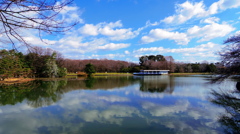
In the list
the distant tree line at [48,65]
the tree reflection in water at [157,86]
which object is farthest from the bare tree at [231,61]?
the tree reflection in water at [157,86]

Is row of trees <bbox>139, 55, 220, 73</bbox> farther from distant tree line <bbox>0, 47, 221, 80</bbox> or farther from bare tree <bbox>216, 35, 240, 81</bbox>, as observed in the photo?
bare tree <bbox>216, 35, 240, 81</bbox>

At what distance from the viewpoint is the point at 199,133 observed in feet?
11.3

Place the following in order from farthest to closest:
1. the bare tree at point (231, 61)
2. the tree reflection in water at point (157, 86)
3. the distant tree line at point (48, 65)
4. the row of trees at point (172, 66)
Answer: the row of trees at point (172, 66) → the distant tree line at point (48, 65) → the tree reflection in water at point (157, 86) → the bare tree at point (231, 61)

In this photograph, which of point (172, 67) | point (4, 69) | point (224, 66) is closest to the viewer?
point (224, 66)

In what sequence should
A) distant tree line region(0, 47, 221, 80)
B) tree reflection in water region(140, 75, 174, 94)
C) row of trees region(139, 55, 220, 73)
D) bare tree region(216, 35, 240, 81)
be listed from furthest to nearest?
1. row of trees region(139, 55, 220, 73)
2. distant tree line region(0, 47, 221, 80)
3. tree reflection in water region(140, 75, 174, 94)
4. bare tree region(216, 35, 240, 81)

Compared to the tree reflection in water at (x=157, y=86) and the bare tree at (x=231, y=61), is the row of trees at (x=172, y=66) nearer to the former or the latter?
the tree reflection in water at (x=157, y=86)

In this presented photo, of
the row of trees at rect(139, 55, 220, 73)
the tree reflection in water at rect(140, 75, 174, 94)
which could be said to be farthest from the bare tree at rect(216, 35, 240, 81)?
the row of trees at rect(139, 55, 220, 73)

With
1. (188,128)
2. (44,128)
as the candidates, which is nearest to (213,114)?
(188,128)

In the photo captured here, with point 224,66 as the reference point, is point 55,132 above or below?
below

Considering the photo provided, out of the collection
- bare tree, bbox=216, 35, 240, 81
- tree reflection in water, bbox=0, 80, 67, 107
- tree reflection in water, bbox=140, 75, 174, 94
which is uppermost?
bare tree, bbox=216, 35, 240, 81

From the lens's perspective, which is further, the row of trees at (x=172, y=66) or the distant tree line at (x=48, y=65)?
the row of trees at (x=172, y=66)

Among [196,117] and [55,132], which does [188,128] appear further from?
[55,132]

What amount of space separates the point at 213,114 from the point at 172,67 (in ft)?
133

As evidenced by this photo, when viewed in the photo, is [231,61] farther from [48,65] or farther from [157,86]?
[48,65]
